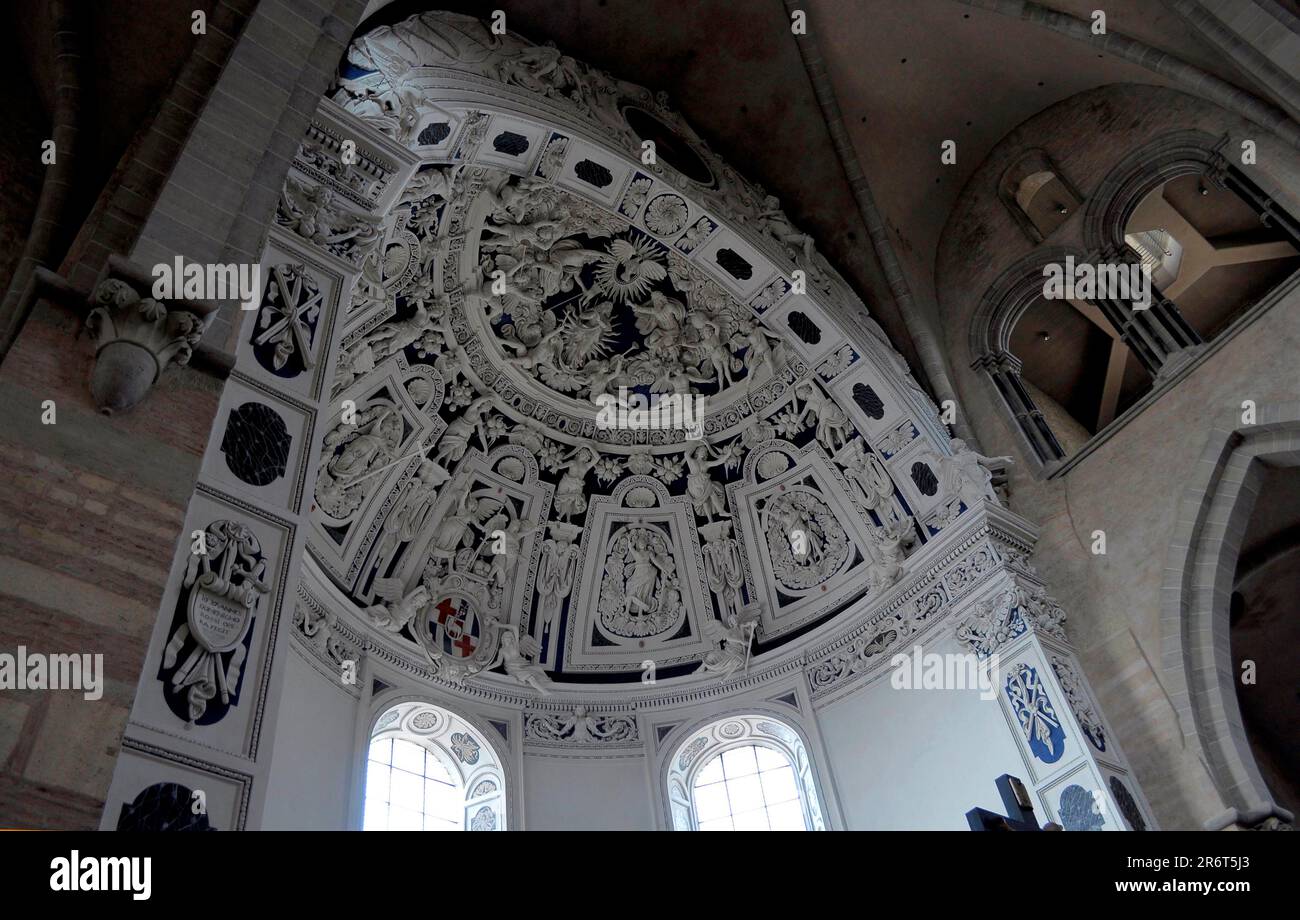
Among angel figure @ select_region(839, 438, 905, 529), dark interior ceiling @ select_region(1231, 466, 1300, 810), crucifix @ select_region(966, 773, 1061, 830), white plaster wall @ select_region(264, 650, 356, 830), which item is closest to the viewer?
crucifix @ select_region(966, 773, 1061, 830)

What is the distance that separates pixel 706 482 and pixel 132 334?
9796 mm

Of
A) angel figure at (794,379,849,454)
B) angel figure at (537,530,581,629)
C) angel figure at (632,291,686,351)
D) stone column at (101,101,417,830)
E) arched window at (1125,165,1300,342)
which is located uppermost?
arched window at (1125,165,1300,342)

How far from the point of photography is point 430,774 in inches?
482

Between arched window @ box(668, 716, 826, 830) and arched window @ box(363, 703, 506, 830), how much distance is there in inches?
85.5

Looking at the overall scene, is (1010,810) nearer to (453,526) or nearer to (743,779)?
(743,779)

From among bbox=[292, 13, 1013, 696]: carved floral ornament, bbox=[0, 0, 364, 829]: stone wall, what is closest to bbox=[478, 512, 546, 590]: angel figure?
bbox=[292, 13, 1013, 696]: carved floral ornament

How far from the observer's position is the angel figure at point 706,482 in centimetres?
1462

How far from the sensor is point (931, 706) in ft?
39.0

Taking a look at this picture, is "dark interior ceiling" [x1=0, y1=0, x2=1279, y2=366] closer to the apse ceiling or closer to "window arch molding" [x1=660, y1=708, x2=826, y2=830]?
the apse ceiling

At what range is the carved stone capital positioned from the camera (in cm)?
528

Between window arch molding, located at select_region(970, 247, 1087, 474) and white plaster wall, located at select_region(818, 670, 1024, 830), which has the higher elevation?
window arch molding, located at select_region(970, 247, 1087, 474)

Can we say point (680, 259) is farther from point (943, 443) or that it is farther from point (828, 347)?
point (943, 443)

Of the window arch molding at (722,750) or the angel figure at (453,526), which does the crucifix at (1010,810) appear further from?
the angel figure at (453,526)
